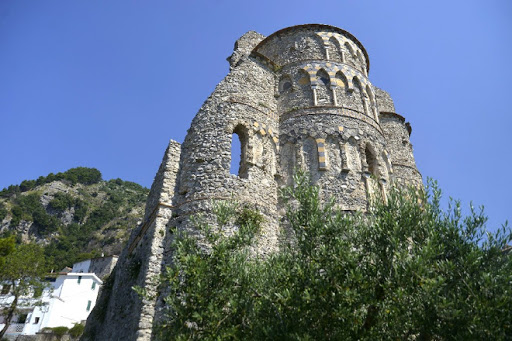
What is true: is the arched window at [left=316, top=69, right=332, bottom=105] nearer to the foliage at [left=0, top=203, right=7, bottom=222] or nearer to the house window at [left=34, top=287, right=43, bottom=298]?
the house window at [left=34, top=287, right=43, bottom=298]

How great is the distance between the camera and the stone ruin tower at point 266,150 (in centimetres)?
1185

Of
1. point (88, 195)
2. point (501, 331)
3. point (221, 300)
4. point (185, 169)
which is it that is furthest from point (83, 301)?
point (88, 195)

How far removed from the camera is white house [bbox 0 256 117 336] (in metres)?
35.7

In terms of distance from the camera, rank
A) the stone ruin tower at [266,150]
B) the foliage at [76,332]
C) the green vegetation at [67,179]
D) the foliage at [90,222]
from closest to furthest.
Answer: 1. the stone ruin tower at [266,150]
2. the foliage at [76,332]
3. the foliage at [90,222]
4. the green vegetation at [67,179]

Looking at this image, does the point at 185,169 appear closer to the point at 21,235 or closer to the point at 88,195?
the point at 21,235

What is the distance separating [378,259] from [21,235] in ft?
288

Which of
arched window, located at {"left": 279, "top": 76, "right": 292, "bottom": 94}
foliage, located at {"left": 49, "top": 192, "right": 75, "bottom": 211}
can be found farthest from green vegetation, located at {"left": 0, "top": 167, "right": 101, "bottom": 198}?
arched window, located at {"left": 279, "top": 76, "right": 292, "bottom": 94}

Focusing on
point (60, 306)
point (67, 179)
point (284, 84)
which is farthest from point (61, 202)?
point (284, 84)

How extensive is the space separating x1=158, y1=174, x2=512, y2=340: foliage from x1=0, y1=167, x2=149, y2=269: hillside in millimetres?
66542

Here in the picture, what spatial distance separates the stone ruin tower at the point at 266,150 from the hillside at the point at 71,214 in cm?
6011

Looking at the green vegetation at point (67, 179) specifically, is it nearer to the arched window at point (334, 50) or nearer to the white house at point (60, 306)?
the white house at point (60, 306)

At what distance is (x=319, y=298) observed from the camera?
6.48 meters

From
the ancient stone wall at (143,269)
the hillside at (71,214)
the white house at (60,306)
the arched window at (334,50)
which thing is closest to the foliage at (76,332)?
the white house at (60,306)

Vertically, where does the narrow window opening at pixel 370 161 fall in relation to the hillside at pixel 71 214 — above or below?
below
